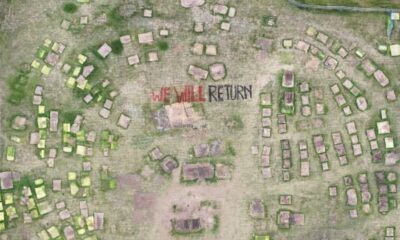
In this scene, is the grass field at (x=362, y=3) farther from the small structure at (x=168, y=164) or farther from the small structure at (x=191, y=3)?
the small structure at (x=168, y=164)

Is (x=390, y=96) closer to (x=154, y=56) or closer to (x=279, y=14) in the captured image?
(x=279, y=14)

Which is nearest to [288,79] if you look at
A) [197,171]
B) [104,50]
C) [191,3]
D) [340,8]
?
[340,8]

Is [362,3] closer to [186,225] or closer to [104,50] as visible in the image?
[104,50]

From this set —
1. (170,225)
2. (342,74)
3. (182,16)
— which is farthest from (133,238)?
(342,74)

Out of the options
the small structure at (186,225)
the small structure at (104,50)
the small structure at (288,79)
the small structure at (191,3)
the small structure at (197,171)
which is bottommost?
the small structure at (186,225)

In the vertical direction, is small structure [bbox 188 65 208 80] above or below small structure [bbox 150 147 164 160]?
above

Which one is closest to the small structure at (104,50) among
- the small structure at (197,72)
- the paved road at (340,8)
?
the small structure at (197,72)

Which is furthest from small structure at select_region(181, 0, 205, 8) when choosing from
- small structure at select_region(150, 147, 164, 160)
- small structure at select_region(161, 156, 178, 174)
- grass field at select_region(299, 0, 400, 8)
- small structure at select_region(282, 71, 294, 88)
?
small structure at select_region(161, 156, 178, 174)

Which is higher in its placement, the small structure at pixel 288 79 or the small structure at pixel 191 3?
the small structure at pixel 191 3

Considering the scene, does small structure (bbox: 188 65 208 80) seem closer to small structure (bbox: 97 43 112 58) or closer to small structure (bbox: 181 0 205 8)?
small structure (bbox: 181 0 205 8)

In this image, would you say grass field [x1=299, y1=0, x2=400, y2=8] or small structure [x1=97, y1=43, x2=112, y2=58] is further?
grass field [x1=299, y1=0, x2=400, y2=8]

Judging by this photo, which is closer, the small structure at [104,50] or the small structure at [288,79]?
the small structure at [104,50]

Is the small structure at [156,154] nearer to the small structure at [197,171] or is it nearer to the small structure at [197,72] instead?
the small structure at [197,171]
